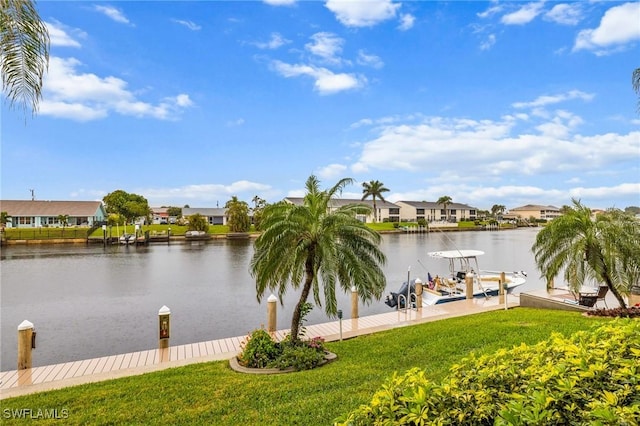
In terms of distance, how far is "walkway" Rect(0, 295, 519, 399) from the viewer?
8188 millimetres

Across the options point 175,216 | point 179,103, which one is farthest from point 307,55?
point 175,216

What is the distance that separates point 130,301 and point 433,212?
108 metres

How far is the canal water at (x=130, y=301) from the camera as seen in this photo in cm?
1397

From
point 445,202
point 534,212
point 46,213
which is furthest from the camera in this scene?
point 534,212

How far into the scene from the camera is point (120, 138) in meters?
30.8

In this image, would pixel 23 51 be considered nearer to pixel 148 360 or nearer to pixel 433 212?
pixel 148 360

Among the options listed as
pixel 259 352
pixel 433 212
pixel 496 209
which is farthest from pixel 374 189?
pixel 259 352

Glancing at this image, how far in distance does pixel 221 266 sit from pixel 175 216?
280ft

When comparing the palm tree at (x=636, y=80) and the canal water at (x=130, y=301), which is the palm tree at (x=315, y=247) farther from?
the palm tree at (x=636, y=80)

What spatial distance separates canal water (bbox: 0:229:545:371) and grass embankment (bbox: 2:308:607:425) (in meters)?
6.11

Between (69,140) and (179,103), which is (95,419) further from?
(179,103)

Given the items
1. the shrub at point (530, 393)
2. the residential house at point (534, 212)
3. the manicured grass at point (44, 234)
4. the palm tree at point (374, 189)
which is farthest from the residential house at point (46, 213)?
the residential house at point (534, 212)

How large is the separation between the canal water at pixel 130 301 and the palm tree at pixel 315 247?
6349mm

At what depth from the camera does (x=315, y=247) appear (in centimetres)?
906
